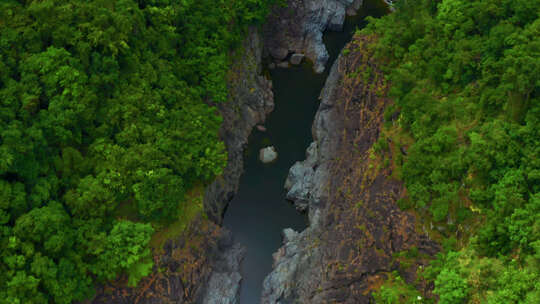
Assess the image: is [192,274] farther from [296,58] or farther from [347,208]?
[296,58]

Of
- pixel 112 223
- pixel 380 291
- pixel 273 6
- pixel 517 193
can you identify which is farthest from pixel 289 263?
pixel 273 6

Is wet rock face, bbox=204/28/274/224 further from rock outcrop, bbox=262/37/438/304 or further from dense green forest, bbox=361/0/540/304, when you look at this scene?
dense green forest, bbox=361/0/540/304

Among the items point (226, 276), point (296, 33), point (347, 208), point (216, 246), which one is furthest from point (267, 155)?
point (296, 33)

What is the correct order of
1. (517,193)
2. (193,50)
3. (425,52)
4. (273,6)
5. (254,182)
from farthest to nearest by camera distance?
(273,6)
(254,182)
(193,50)
(425,52)
(517,193)

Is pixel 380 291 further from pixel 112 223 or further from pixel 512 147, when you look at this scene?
pixel 112 223

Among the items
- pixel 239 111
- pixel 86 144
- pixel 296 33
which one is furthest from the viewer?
pixel 296 33

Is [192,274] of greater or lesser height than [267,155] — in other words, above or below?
below

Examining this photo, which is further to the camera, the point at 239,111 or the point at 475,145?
the point at 239,111
